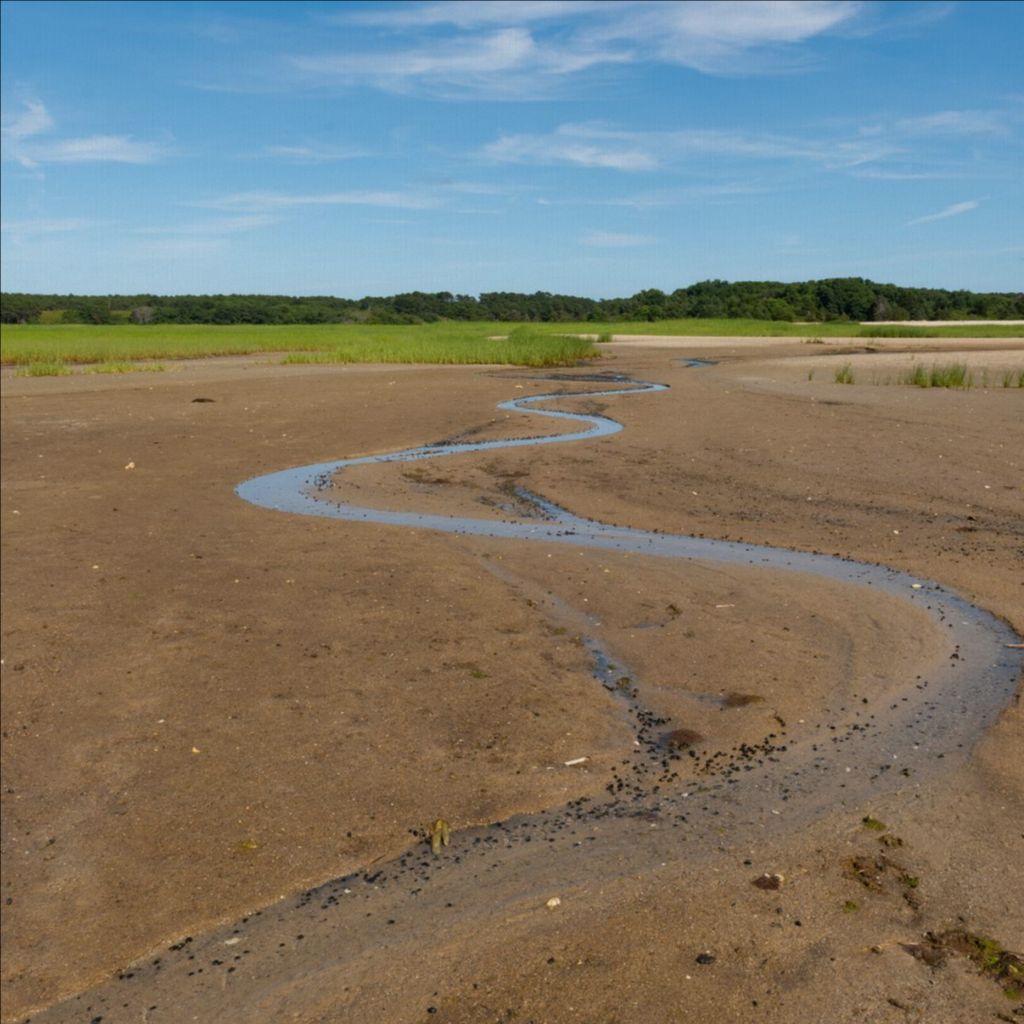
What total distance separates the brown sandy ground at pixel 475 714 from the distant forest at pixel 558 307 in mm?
85283

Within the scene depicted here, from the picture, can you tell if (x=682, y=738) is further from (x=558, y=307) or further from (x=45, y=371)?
(x=558, y=307)

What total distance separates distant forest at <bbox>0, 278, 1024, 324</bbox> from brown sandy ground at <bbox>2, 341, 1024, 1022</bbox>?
85.3m

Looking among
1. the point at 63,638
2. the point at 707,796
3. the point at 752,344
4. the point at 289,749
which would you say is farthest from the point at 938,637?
the point at 752,344

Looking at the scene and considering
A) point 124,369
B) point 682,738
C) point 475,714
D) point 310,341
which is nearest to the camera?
point 682,738

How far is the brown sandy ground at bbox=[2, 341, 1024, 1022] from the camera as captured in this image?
4.57 meters

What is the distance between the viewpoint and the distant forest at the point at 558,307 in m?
97.2

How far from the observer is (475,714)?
7.30m

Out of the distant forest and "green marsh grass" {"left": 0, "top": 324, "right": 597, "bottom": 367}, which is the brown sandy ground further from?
the distant forest

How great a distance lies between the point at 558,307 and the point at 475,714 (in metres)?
131

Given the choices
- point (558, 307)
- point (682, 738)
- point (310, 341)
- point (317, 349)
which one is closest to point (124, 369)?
point (317, 349)

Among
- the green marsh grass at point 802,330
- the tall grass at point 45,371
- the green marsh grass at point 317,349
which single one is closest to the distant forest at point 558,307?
the green marsh grass at point 802,330

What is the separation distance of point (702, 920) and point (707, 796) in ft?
4.38

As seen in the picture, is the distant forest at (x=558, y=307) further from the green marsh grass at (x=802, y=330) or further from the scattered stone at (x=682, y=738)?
the scattered stone at (x=682, y=738)

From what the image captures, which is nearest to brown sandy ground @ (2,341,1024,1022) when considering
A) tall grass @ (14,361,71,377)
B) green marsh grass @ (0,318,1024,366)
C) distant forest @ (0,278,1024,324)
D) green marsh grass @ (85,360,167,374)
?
green marsh grass @ (85,360,167,374)
